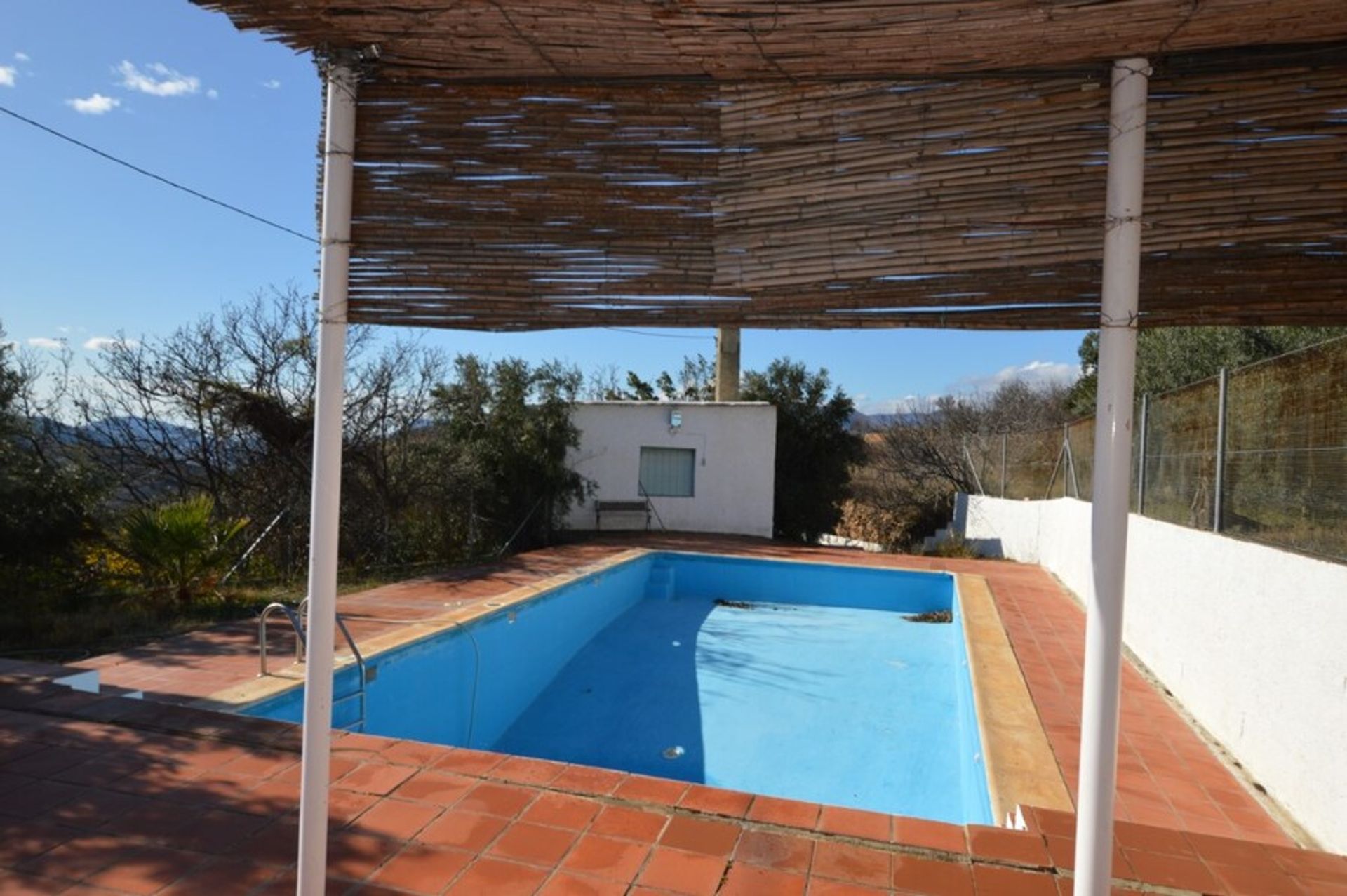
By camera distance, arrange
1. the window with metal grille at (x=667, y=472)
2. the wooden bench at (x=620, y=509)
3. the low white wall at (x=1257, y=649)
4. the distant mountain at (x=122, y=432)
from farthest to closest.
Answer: the window with metal grille at (x=667, y=472)
the wooden bench at (x=620, y=509)
the distant mountain at (x=122, y=432)
the low white wall at (x=1257, y=649)

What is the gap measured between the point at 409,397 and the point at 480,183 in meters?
10.3

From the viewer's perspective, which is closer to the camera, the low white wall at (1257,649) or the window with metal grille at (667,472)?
the low white wall at (1257,649)

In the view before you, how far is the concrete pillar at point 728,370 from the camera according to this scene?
17.2 m

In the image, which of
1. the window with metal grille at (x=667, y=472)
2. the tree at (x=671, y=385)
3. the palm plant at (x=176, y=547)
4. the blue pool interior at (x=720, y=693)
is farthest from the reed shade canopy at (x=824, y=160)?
the tree at (x=671, y=385)

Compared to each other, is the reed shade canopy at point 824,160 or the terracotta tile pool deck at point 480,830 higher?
the reed shade canopy at point 824,160

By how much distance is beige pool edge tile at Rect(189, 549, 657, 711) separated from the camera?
4367mm

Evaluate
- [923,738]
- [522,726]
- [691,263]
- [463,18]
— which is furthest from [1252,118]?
[522,726]

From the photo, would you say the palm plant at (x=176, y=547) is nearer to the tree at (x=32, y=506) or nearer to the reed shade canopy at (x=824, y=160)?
the tree at (x=32, y=506)

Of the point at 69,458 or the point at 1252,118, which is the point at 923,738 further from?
the point at 69,458

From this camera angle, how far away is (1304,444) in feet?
12.5

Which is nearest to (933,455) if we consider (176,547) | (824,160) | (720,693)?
(720,693)

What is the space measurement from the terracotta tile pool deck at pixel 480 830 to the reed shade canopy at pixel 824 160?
1.76 metres

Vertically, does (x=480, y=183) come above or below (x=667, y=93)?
below

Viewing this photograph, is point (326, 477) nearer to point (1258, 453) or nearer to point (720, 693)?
point (1258, 453)
